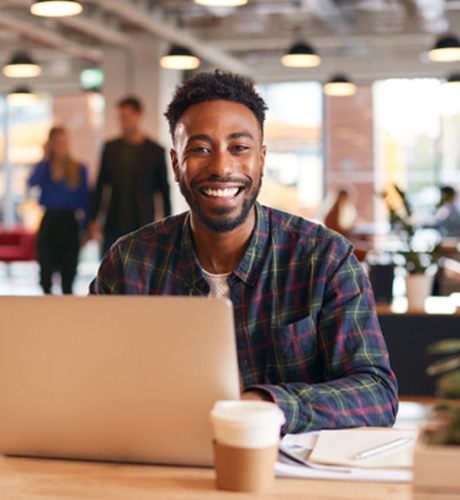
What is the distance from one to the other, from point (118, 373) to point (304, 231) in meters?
0.82

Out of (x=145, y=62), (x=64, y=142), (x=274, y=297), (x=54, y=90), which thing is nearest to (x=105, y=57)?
(x=145, y=62)

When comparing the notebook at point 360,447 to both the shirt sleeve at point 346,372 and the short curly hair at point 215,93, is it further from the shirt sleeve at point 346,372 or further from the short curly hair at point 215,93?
the short curly hair at point 215,93

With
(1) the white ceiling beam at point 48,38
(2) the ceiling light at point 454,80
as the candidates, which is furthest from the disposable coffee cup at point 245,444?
(2) the ceiling light at point 454,80

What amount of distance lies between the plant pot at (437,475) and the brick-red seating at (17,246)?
550 inches

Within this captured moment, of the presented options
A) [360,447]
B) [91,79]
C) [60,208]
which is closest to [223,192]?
[360,447]

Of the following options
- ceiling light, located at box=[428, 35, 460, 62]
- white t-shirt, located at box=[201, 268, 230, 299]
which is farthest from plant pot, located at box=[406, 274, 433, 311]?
ceiling light, located at box=[428, 35, 460, 62]

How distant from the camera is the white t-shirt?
2.35 metres

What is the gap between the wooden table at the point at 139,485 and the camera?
157 centimetres

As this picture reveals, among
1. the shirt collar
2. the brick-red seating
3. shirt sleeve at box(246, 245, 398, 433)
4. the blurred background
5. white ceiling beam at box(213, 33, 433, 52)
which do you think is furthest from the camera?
the brick-red seating

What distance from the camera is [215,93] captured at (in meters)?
2.38

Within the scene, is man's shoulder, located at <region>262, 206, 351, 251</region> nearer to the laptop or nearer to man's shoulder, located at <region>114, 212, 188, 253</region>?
man's shoulder, located at <region>114, 212, 188, 253</region>

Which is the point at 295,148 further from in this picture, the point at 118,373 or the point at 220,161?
the point at 118,373

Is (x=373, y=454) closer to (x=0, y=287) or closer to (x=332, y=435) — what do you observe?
(x=332, y=435)

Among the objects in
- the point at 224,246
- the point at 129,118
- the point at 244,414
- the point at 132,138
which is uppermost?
the point at 129,118
